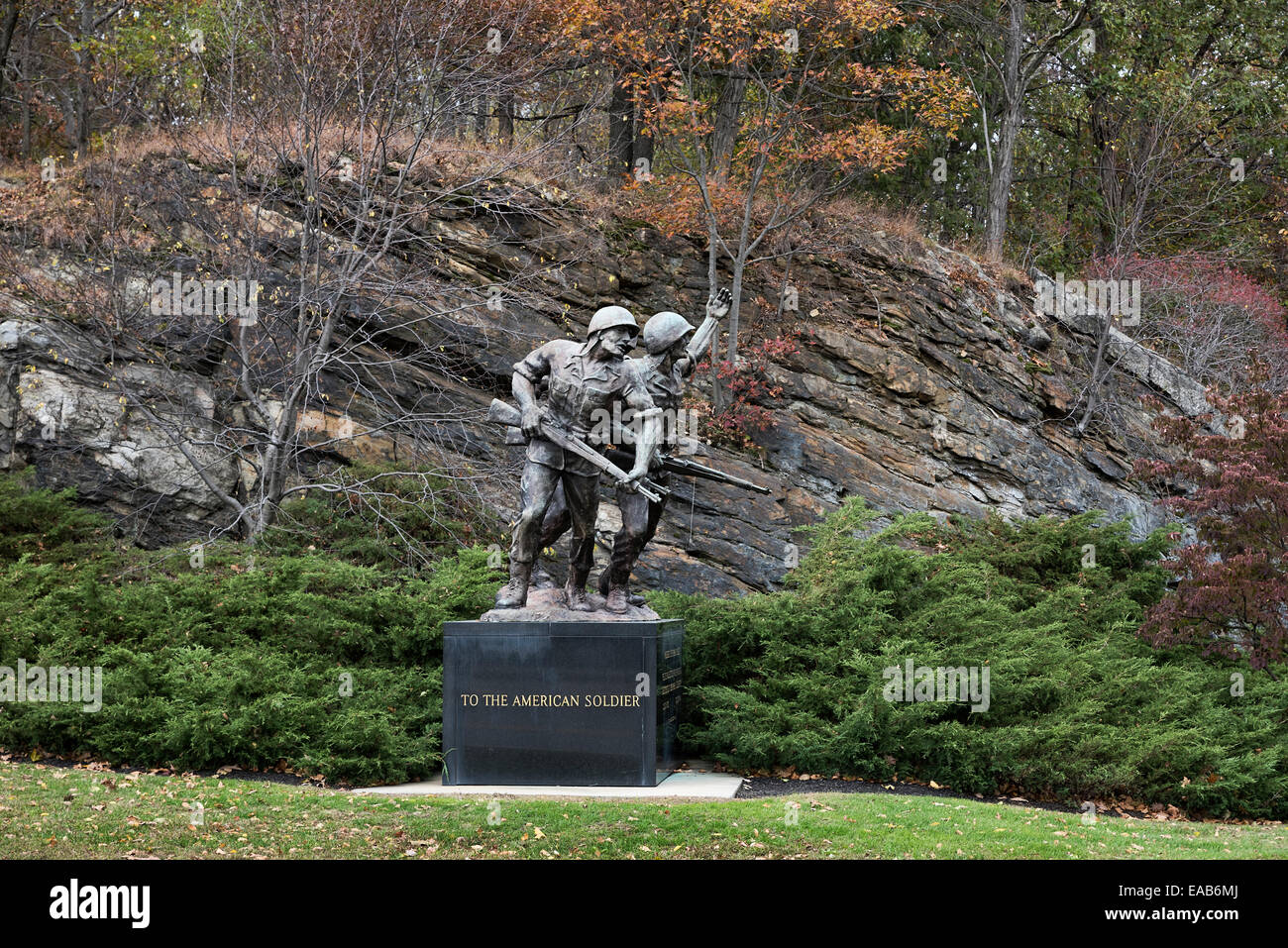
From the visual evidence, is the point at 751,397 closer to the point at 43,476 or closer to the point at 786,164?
the point at 786,164

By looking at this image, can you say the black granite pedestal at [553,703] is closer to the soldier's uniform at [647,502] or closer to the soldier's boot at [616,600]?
the soldier's boot at [616,600]

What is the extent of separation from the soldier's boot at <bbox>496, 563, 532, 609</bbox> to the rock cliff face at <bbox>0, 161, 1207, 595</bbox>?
209 inches

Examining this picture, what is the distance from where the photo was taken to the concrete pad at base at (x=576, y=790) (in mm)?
9328

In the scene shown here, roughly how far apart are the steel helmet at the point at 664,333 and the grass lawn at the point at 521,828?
4.10 meters

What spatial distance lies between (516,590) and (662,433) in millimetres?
1968

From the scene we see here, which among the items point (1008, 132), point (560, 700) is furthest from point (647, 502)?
point (1008, 132)

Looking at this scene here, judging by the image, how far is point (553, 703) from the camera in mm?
→ 9852

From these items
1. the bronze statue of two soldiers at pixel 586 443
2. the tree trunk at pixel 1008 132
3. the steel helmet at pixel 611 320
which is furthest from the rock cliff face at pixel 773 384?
the steel helmet at pixel 611 320

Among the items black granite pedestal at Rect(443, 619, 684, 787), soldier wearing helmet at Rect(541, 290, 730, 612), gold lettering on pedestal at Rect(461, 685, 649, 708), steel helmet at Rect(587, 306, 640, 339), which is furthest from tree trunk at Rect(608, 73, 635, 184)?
gold lettering on pedestal at Rect(461, 685, 649, 708)

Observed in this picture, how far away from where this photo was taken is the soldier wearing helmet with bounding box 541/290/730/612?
10.5 m

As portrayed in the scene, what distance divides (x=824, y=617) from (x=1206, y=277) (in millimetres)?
18850

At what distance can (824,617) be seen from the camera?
11.8 meters

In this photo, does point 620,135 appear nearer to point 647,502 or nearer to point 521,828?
point 647,502

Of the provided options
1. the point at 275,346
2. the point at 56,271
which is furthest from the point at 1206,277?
the point at 56,271
